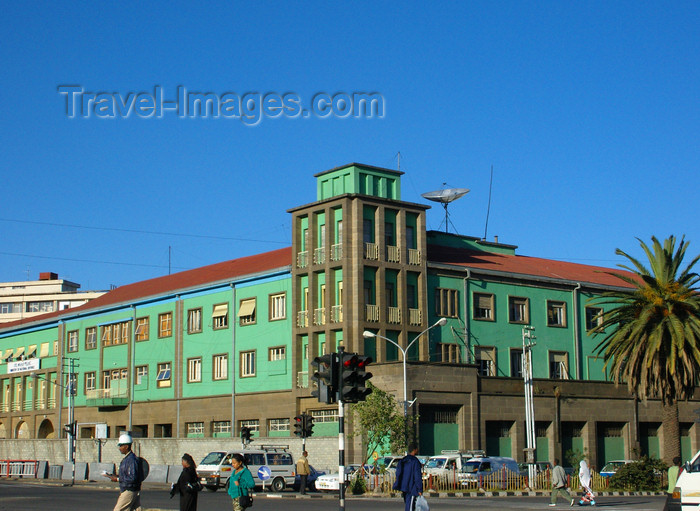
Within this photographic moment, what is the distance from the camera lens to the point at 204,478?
130ft

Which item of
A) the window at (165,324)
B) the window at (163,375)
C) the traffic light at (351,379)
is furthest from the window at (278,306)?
the traffic light at (351,379)

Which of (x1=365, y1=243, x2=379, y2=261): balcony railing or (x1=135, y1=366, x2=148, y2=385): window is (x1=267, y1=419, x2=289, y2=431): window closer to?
(x1=365, y1=243, x2=379, y2=261): balcony railing

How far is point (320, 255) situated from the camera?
175 feet

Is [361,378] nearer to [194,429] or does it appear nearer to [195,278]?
[194,429]

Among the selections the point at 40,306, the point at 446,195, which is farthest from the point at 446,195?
the point at 40,306

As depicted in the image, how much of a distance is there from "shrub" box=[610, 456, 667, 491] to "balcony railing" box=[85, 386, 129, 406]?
36.6 meters

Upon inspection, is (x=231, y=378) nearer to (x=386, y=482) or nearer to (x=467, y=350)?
(x=467, y=350)

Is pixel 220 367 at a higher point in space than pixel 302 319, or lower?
lower

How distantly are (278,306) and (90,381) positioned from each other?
21.0 metres

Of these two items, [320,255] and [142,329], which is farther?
[142,329]

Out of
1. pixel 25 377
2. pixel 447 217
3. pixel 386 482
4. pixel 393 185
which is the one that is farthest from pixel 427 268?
pixel 25 377

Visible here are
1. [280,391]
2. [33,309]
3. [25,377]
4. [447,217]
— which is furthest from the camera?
[33,309]

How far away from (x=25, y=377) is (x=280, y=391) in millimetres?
31237

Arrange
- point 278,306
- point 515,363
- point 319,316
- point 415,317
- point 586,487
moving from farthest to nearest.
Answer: point 515,363 → point 278,306 → point 415,317 → point 319,316 → point 586,487
